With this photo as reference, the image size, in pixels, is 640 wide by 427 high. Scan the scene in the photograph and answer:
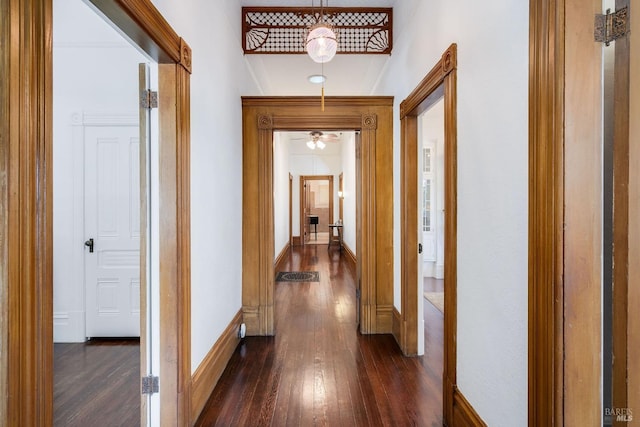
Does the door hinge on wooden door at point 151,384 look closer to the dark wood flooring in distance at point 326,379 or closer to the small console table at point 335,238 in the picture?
the dark wood flooring in distance at point 326,379

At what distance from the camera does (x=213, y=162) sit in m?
2.44

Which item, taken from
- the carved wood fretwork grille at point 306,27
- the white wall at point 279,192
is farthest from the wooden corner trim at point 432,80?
the white wall at point 279,192

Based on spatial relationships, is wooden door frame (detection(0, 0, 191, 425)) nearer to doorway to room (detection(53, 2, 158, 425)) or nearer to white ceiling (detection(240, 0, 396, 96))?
doorway to room (detection(53, 2, 158, 425))

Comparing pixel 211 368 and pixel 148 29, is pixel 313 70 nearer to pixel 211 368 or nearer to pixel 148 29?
pixel 148 29

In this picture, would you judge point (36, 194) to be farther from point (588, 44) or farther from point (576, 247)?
point (588, 44)

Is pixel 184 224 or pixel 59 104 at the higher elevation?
pixel 59 104

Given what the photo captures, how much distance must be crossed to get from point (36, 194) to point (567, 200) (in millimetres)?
1651


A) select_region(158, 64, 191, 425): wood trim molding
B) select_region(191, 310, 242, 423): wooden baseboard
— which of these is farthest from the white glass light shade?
select_region(191, 310, 242, 423): wooden baseboard

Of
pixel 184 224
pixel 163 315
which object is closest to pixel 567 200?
pixel 184 224

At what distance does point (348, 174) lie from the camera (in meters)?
7.82

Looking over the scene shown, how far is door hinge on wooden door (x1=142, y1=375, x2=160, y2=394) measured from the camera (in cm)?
176

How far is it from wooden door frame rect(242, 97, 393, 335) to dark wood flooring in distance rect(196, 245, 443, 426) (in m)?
0.37

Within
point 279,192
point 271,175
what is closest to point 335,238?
point 279,192

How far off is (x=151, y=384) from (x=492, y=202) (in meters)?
2.04
